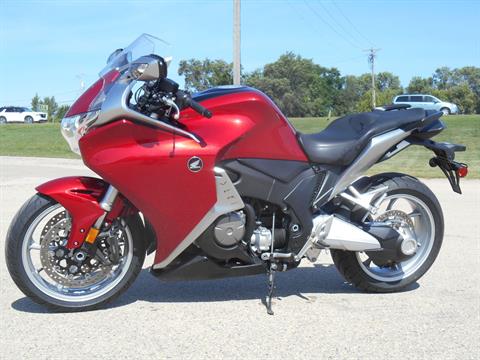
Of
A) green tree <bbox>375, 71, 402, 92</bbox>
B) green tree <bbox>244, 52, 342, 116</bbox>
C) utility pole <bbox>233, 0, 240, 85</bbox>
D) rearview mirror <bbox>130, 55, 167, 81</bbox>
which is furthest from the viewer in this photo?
green tree <bbox>375, 71, 402, 92</bbox>

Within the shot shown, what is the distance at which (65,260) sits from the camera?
3941 millimetres

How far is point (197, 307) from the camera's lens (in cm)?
410

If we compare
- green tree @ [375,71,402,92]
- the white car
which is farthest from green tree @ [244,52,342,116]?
the white car

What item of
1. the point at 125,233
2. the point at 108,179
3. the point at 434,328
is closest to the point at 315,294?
the point at 434,328

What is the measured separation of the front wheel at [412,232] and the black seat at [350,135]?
17.2 inches

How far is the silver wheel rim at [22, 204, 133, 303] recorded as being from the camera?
382cm

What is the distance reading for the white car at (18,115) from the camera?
54188 millimetres

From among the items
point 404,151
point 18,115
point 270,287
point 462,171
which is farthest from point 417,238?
point 18,115

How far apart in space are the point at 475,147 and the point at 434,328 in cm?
1820

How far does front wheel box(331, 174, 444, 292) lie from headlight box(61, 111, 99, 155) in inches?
77.0

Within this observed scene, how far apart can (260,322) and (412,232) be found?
4.74 ft

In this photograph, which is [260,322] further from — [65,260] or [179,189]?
[65,260]

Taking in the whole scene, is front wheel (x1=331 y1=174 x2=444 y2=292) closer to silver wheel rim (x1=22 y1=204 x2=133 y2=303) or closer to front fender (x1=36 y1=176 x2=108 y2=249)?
silver wheel rim (x1=22 y1=204 x2=133 y2=303)

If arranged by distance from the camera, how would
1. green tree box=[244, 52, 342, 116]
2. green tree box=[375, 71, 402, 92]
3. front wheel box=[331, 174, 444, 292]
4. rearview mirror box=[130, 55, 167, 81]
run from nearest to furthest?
rearview mirror box=[130, 55, 167, 81]
front wheel box=[331, 174, 444, 292]
green tree box=[244, 52, 342, 116]
green tree box=[375, 71, 402, 92]
